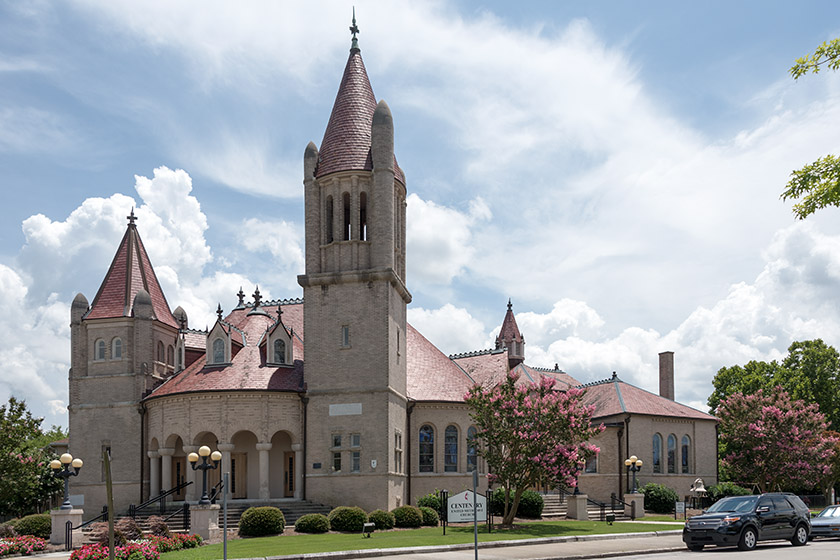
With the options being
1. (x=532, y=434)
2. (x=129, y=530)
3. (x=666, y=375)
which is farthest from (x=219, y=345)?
(x=666, y=375)

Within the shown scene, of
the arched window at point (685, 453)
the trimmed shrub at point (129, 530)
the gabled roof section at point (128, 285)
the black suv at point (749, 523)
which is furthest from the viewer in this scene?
the arched window at point (685, 453)

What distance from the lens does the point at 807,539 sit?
25797 mm

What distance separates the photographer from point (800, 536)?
25.4m

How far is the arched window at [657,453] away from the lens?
49344 millimetres

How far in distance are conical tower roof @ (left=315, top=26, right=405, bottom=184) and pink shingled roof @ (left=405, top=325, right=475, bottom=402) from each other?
971 cm

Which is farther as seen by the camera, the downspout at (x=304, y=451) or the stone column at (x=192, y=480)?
the downspout at (x=304, y=451)

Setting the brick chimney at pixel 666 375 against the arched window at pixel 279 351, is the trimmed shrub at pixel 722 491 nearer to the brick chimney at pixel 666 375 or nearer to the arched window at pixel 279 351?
the brick chimney at pixel 666 375

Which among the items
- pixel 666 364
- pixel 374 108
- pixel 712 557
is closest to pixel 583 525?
pixel 712 557

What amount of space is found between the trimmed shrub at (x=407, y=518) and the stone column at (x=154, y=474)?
40.7ft

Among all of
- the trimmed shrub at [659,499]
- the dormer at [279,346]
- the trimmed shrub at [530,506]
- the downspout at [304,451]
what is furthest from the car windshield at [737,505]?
the dormer at [279,346]

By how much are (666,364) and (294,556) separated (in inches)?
1670

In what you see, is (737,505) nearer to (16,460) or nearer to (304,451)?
(304,451)

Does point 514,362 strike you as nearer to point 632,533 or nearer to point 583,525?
point 583,525

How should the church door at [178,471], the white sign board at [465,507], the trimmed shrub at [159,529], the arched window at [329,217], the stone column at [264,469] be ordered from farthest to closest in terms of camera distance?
the church door at [178,471] → the arched window at [329,217] → the stone column at [264,469] → the trimmed shrub at [159,529] → the white sign board at [465,507]
